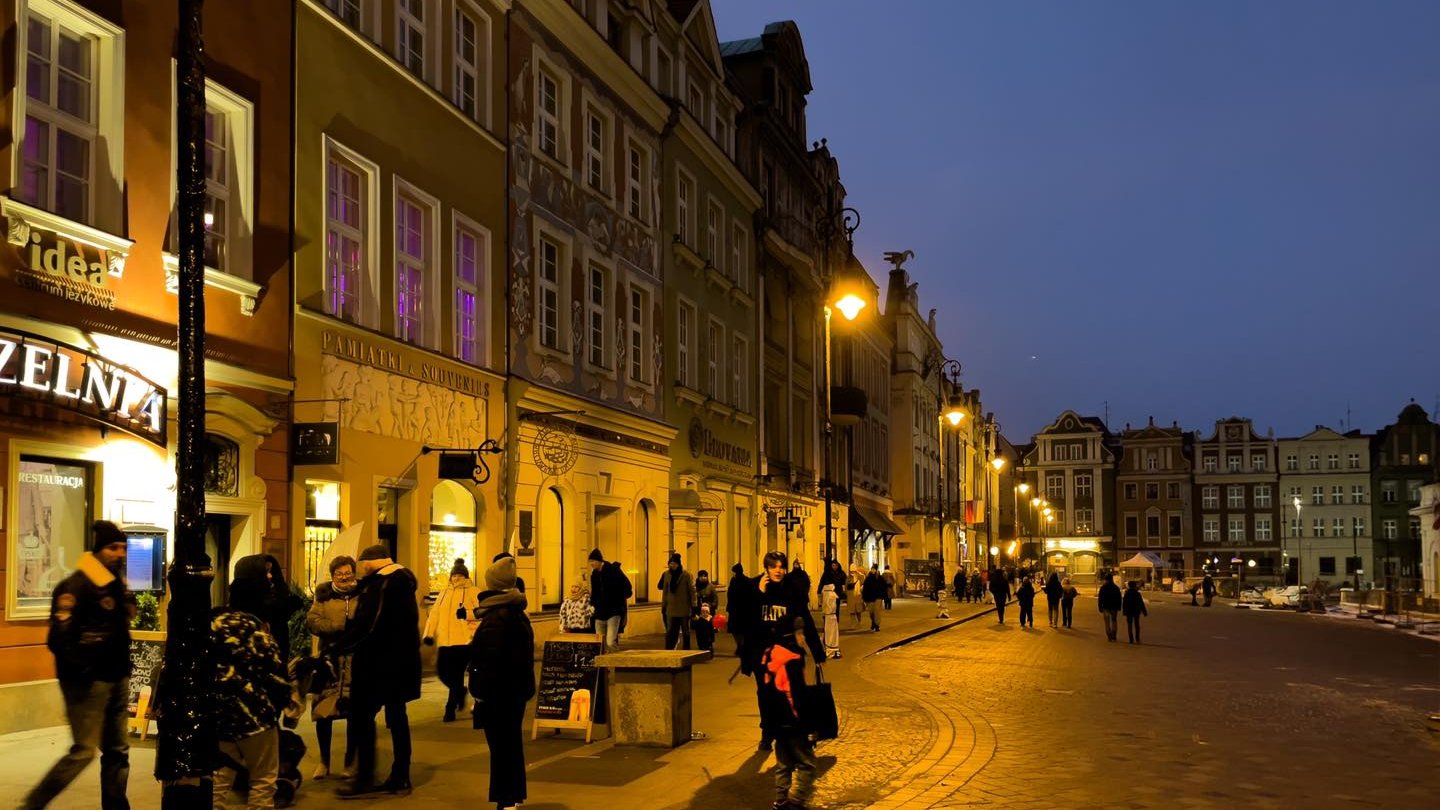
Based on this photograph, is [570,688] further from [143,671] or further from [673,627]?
[673,627]

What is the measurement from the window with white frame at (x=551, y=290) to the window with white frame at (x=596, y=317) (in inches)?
47.9

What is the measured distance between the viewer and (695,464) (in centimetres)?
3288

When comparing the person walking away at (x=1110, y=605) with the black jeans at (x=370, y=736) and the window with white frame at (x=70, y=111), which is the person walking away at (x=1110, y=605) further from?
the black jeans at (x=370, y=736)

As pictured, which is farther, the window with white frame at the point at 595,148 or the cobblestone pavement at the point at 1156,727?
the window with white frame at the point at 595,148

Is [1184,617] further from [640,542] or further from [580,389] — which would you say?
[580,389]

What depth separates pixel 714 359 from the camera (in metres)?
34.8

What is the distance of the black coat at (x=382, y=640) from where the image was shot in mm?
9750

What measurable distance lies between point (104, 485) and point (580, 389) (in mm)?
12911

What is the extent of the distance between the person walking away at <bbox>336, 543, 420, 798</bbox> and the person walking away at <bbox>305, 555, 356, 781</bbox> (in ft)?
0.59

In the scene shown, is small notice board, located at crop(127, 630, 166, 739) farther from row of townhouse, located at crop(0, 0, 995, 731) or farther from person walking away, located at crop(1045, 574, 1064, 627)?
person walking away, located at crop(1045, 574, 1064, 627)

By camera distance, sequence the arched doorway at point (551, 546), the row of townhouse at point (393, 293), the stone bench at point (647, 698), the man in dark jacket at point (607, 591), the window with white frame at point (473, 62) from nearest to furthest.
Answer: the stone bench at point (647, 698), the row of townhouse at point (393, 293), the man in dark jacket at point (607, 591), the window with white frame at point (473, 62), the arched doorway at point (551, 546)

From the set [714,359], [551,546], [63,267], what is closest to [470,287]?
[551,546]

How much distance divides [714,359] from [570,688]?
22.3 metres

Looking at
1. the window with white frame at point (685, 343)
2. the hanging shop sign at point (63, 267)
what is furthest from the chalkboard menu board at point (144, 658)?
the window with white frame at point (685, 343)
